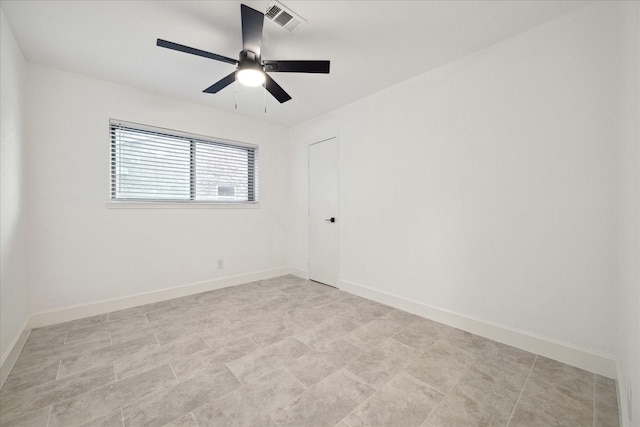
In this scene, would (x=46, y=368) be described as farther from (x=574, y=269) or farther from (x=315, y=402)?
(x=574, y=269)

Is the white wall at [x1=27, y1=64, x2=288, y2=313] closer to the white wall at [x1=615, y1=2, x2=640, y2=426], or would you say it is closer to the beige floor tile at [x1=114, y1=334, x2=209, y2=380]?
the beige floor tile at [x1=114, y1=334, x2=209, y2=380]

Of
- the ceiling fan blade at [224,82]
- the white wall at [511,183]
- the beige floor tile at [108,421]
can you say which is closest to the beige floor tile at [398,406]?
the white wall at [511,183]

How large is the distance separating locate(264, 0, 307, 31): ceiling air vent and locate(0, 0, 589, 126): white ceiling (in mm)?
43

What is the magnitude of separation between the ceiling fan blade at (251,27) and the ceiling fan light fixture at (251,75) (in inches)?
5.7

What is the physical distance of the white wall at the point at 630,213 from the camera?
119 centimetres

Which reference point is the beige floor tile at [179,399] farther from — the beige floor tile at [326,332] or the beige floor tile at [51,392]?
the beige floor tile at [326,332]

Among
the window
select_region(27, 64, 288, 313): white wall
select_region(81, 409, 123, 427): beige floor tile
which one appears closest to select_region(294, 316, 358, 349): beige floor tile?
select_region(81, 409, 123, 427): beige floor tile

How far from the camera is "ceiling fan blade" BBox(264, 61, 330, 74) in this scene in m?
2.00

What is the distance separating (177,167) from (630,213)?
14.3ft

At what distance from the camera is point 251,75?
2080 millimetres

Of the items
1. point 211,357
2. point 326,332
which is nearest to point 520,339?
point 326,332

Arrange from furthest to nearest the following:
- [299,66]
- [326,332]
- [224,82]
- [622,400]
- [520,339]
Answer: [326,332] < [224,82] < [520,339] < [299,66] < [622,400]

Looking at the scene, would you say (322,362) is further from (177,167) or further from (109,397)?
(177,167)

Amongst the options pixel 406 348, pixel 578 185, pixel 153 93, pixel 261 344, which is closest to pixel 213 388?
pixel 261 344
